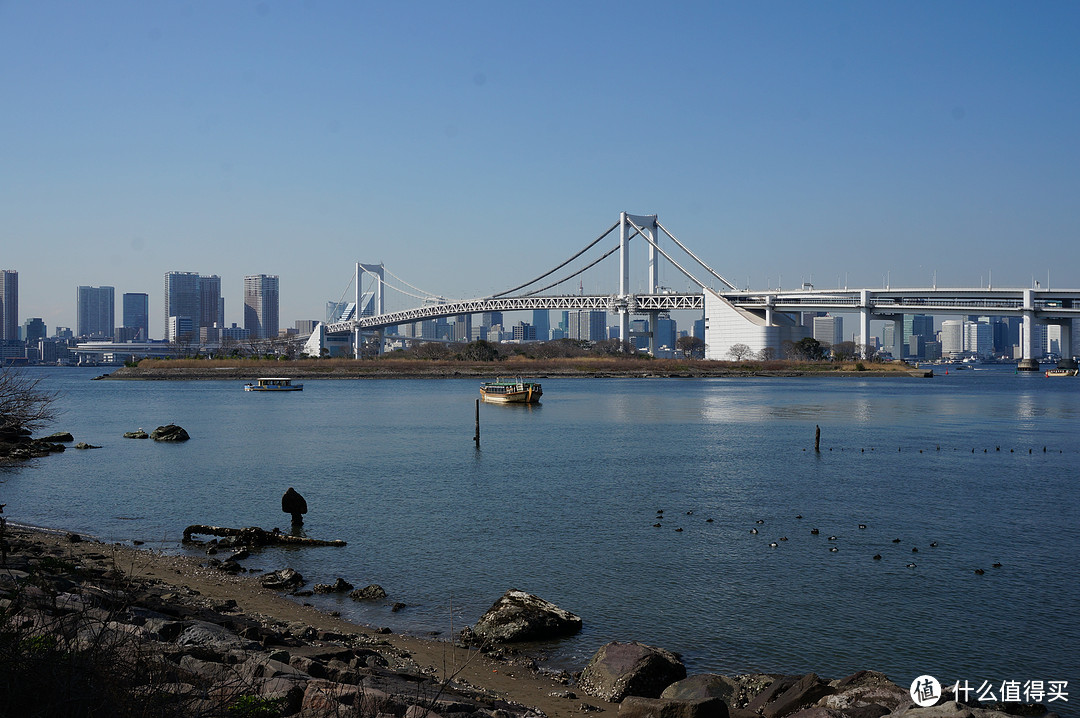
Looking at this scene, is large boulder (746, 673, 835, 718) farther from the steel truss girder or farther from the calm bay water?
the steel truss girder

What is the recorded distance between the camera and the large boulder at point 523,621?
720 cm

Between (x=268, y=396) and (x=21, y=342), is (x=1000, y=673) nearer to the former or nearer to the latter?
(x=268, y=396)

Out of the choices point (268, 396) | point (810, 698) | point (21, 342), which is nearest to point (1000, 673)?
point (810, 698)

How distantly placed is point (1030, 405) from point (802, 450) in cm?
2427

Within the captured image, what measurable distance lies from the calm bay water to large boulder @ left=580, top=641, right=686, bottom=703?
54cm

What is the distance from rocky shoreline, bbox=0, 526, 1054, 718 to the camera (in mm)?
3250

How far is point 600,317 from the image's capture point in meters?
196

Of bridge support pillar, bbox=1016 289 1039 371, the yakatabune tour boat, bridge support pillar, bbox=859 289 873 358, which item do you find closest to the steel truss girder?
bridge support pillar, bbox=859 289 873 358

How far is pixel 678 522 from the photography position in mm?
12359

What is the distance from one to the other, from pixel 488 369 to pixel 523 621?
65.3m

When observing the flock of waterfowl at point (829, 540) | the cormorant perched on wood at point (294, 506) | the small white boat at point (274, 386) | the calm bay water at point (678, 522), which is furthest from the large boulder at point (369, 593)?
the small white boat at point (274, 386)

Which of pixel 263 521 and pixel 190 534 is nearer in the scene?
pixel 190 534

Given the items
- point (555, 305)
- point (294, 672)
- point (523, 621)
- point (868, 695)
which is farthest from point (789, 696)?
point (555, 305)

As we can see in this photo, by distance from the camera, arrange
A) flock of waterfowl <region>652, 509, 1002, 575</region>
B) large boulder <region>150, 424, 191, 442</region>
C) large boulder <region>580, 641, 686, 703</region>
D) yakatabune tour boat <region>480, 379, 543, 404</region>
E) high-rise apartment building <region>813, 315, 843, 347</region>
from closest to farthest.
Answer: large boulder <region>580, 641, 686, 703</region> < flock of waterfowl <region>652, 509, 1002, 575</region> < large boulder <region>150, 424, 191, 442</region> < yakatabune tour boat <region>480, 379, 543, 404</region> < high-rise apartment building <region>813, 315, 843, 347</region>
